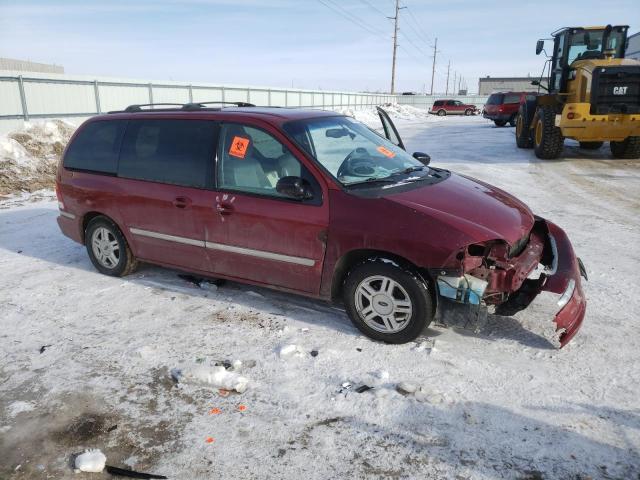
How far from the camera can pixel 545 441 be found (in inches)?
101

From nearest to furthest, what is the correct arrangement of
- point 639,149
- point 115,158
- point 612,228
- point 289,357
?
point 289,357, point 115,158, point 612,228, point 639,149

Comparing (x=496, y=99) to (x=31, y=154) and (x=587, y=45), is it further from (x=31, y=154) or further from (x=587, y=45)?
(x=31, y=154)

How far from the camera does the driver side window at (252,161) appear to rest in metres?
3.82

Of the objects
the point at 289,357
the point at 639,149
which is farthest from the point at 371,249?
the point at 639,149

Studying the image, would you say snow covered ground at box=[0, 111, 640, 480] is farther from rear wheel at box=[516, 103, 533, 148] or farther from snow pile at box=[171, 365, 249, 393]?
rear wheel at box=[516, 103, 533, 148]

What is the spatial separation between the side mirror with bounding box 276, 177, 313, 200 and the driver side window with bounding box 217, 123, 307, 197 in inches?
5.0

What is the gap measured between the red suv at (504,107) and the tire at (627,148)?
14124 mm

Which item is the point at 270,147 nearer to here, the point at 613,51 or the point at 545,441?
the point at 545,441

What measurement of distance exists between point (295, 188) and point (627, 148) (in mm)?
12246

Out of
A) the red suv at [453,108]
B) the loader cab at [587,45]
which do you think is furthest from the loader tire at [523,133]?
the red suv at [453,108]

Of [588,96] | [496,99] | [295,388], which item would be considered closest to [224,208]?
[295,388]

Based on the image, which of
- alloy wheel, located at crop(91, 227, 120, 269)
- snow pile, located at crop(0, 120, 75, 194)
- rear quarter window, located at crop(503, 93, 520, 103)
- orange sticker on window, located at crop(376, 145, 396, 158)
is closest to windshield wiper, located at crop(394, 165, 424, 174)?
orange sticker on window, located at crop(376, 145, 396, 158)

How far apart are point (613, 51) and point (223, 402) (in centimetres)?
1378

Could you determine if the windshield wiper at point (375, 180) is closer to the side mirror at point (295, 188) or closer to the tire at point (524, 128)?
the side mirror at point (295, 188)
